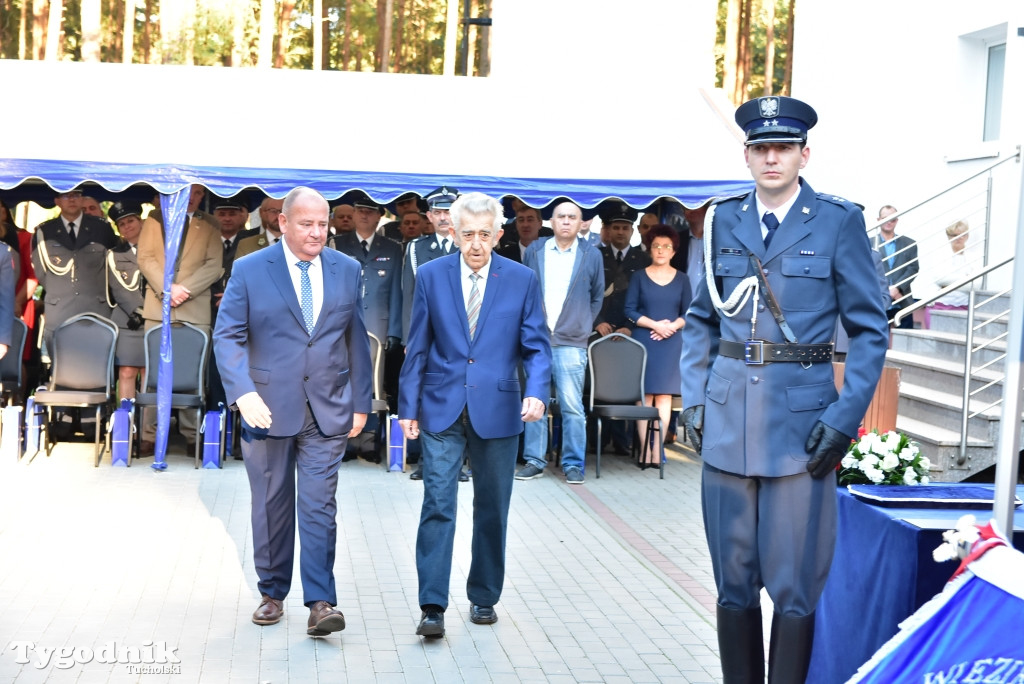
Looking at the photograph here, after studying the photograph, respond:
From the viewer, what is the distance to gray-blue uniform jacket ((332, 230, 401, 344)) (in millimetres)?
10609

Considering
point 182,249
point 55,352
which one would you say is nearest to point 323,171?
point 182,249

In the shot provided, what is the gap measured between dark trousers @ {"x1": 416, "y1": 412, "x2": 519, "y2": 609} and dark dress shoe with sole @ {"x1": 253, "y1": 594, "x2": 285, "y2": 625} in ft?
2.27

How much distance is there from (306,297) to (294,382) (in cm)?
38

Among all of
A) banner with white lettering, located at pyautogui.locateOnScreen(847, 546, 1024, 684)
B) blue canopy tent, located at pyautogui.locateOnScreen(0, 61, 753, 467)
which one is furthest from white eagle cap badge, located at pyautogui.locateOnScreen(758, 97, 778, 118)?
blue canopy tent, located at pyautogui.locateOnScreen(0, 61, 753, 467)

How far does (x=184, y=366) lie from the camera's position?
10.3 metres

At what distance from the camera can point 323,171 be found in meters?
10.1

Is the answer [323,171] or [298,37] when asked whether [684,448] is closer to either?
[323,171]

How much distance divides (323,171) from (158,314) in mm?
1854

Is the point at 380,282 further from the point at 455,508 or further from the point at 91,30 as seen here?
the point at 91,30

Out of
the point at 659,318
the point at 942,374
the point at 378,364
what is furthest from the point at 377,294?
the point at 942,374

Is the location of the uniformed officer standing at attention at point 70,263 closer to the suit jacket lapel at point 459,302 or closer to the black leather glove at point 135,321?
the black leather glove at point 135,321

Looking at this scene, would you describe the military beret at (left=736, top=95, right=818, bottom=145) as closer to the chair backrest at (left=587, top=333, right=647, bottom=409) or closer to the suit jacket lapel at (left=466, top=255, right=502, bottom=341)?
the suit jacket lapel at (left=466, top=255, right=502, bottom=341)

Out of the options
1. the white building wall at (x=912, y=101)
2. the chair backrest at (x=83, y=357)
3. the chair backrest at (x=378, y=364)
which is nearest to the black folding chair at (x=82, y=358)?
the chair backrest at (x=83, y=357)

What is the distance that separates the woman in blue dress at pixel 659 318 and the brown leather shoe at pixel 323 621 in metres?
5.57
